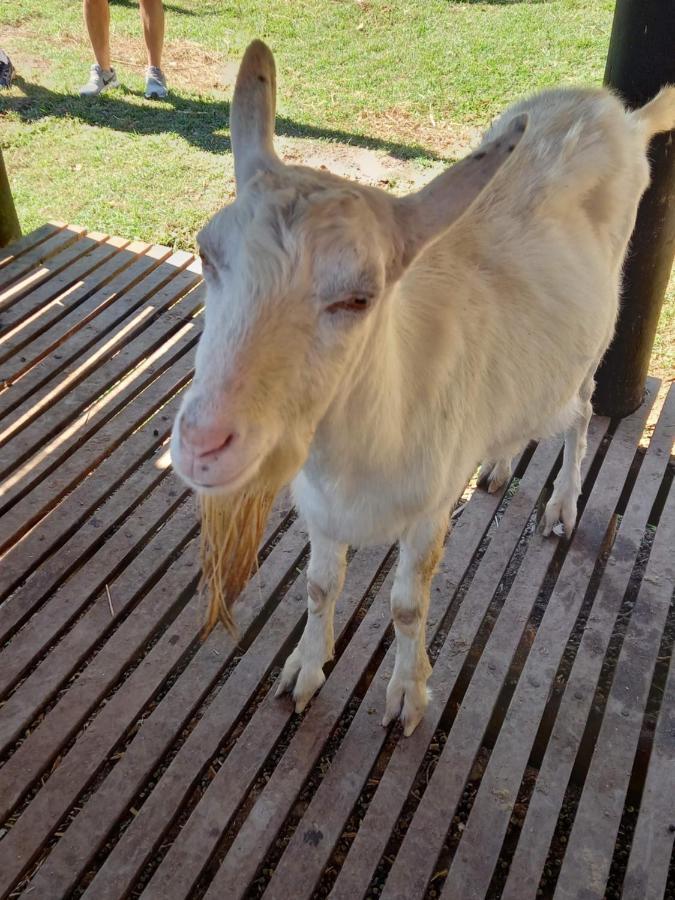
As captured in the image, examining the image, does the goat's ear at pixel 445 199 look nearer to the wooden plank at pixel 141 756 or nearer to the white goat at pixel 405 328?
the white goat at pixel 405 328

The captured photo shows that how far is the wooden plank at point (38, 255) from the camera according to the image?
14.5 ft

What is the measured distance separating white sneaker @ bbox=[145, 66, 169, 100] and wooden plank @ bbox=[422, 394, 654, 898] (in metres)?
5.43

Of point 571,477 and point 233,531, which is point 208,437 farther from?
point 571,477

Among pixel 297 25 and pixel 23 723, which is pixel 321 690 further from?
pixel 297 25

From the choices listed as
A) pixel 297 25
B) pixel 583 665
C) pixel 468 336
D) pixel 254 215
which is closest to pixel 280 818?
pixel 583 665

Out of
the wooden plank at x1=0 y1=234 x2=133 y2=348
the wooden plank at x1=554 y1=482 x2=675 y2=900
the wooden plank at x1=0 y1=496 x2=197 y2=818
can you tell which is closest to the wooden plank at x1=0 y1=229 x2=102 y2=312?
the wooden plank at x1=0 y1=234 x2=133 y2=348

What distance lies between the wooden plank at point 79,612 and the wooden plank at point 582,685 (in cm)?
159

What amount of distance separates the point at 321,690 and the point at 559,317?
150cm

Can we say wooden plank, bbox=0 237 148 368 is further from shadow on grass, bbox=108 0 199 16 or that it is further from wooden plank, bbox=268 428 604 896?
shadow on grass, bbox=108 0 199 16

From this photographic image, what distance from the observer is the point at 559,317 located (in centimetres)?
258

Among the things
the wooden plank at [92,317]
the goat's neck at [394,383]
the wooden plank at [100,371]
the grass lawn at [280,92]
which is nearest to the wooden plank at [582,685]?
the grass lawn at [280,92]

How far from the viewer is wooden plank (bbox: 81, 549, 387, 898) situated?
227 centimetres

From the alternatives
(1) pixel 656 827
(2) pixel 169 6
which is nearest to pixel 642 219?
(1) pixel 656 827

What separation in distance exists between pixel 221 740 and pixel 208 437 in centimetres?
154
